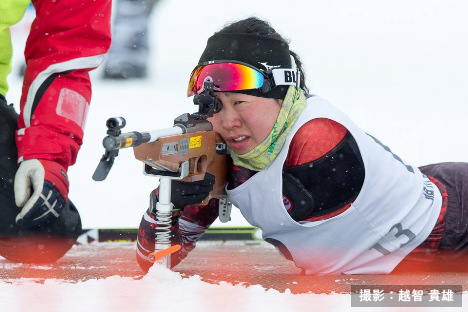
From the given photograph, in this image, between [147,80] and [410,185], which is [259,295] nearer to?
[410,185]

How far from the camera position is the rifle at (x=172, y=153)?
158 centimetres

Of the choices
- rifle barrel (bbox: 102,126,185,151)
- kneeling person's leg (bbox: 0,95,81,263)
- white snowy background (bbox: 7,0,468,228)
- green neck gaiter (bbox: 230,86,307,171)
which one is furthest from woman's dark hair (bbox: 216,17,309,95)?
white snowy background (bbox: 7,0,468,228)

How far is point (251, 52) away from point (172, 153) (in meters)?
0.54

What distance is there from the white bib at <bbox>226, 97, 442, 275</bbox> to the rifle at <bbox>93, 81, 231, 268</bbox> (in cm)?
16

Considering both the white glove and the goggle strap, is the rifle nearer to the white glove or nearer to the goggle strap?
the goggle strap

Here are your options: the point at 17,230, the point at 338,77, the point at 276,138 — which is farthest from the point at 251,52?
the point at 338,77

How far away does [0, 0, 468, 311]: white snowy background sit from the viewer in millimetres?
3729

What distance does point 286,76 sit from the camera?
2191 mm

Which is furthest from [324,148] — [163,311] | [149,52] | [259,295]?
[149,52]

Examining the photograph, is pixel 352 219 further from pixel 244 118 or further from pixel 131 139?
pixel 131 139

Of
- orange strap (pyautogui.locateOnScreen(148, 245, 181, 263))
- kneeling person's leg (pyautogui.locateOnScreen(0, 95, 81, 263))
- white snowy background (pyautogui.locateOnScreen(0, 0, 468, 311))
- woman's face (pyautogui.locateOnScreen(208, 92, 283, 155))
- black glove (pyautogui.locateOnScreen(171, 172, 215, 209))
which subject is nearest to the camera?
orange strap (pyautogui.locateOnScreen(148, 245, 181, 263))

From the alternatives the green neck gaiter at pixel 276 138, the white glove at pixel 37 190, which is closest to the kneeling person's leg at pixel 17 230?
the white glove at pixel 37 190

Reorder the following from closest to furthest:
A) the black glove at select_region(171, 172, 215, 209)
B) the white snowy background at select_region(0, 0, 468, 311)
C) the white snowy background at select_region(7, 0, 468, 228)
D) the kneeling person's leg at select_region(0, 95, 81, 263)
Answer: the black glove at select_region(171, 172, 215, 209) → the kneeling person's leg at select_region(0, 95, 81, 263) → the white snowy background at select_region(0, 0, 468, 311) → the white snowy background at select_region(7, 0, 468, 228)

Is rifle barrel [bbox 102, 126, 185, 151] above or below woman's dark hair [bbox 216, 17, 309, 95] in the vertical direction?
below
